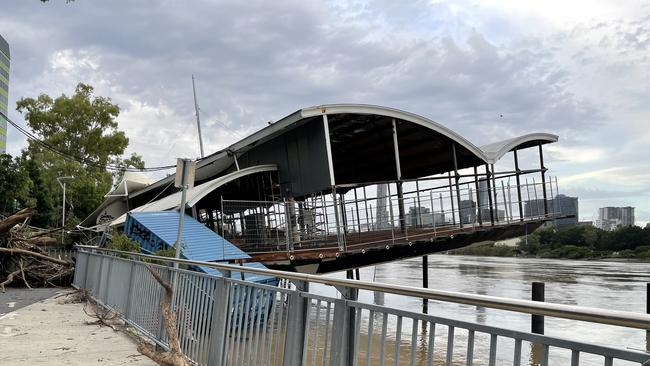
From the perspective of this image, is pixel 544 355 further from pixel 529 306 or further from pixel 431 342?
pixel 431 342

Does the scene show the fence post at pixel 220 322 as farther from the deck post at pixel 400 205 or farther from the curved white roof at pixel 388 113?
the deck post at pixel 400 205

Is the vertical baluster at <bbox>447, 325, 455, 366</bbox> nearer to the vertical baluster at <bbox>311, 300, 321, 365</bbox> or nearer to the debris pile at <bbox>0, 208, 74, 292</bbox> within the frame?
the vertical baluster at <bbox>311, 300, 321, 365</bbox>

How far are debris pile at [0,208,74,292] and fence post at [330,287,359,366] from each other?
14.8 metres

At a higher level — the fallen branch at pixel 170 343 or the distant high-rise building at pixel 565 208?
the distant high-rise building at pixel 565 208

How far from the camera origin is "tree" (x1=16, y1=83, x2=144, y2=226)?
42.7 metres

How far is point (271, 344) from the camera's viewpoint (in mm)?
4336

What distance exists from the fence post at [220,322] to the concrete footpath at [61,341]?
53.1 inches

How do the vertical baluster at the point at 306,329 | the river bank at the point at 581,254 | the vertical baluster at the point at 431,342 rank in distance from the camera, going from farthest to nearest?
the river bank at the point at 581,254 < the vertical baluster at the point at 306,329 < the vertical baluster at the point at 431,342

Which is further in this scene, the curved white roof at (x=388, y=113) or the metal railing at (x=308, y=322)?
the curved white roof at (x=388, y=113)

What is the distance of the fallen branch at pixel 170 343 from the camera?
224 inches

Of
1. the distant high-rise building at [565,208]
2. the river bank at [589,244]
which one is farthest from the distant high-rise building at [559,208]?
the river bank at [589,244]

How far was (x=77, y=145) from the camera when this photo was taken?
4647cm

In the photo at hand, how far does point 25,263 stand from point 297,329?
51.9 ft

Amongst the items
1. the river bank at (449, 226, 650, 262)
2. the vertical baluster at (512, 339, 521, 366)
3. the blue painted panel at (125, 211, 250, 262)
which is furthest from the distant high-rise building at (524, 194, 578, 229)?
the river bank at (449, 226, 650, 262)
